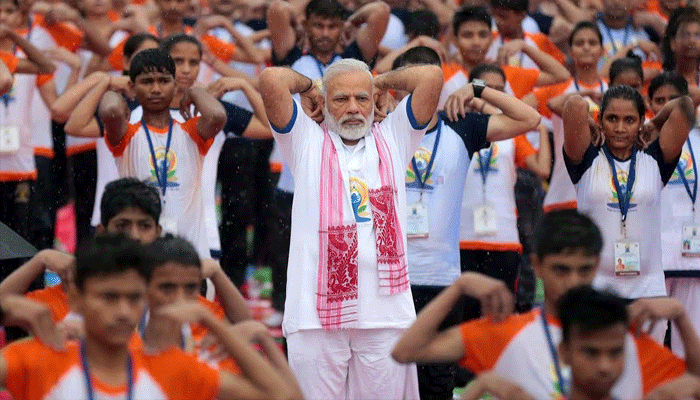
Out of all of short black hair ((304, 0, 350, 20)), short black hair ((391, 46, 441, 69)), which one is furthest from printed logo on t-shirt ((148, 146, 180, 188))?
short black hair ((304, 0, 350, 20))

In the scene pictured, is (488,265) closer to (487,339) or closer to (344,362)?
(344,362)

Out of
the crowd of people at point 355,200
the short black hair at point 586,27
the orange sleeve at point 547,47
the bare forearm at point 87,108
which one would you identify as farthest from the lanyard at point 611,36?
the bare forearm at point 87,108

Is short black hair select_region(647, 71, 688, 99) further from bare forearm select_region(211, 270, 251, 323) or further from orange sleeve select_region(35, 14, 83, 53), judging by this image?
orange sleeve select_region(35, 14, 83, 53)

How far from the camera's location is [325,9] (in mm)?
9094

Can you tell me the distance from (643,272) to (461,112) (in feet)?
4.00

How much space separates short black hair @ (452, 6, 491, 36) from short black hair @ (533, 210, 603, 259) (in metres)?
4.69

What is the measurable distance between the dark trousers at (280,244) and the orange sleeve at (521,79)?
182 cm

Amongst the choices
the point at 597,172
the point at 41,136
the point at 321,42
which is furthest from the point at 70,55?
the point at 597,172

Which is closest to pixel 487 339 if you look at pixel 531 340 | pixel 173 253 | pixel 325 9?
pixel 531 340

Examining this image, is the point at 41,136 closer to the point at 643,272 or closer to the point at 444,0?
the point at 444,0

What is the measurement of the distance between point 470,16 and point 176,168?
308 cm

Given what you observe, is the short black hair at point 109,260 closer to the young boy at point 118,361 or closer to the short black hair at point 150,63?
the young boy at point 118,361

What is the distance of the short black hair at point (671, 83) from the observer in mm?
8062

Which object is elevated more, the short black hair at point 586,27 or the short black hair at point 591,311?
the short black hair at point 586,27
